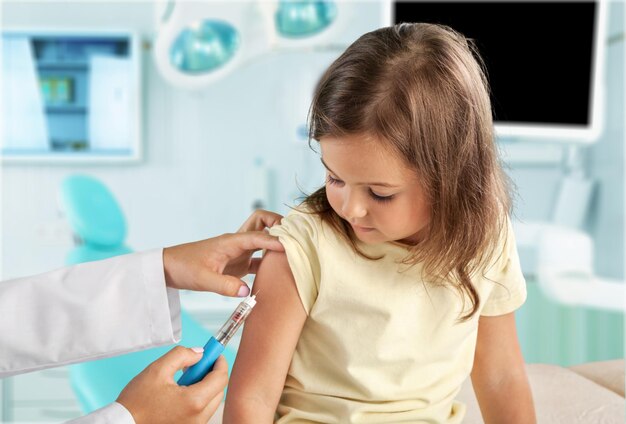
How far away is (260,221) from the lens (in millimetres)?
1052

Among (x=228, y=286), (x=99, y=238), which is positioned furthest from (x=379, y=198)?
(x=99, y=238)

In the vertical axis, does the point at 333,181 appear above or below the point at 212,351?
above

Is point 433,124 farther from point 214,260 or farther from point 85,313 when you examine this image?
point 85,313

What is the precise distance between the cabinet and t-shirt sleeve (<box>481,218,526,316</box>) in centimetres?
245

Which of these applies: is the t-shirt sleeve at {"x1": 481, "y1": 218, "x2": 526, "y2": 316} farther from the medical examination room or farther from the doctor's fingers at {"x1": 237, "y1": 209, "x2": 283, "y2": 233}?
the doctor's fingers at {"x1": 237, "y1": 209, "x2": 283, "y2": 233}

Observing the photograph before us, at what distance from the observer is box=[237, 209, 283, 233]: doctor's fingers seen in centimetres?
103

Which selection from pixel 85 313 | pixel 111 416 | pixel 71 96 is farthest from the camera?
pixel 71 96

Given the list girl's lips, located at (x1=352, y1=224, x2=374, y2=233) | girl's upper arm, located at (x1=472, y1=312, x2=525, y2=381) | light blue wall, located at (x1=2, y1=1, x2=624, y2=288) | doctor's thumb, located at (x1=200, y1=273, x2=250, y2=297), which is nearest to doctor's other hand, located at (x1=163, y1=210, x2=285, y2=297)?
doctor's thumb, located at (x1=200, y1=273, x2=250, y2=297)

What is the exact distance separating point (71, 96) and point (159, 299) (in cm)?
247

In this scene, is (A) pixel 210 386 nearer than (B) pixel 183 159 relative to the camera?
Yes

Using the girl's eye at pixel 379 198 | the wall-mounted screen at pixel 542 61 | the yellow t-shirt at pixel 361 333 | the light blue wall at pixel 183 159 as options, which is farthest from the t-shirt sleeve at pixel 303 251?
the light blue wall at pixel 183 159

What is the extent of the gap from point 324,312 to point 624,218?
2.35 metres

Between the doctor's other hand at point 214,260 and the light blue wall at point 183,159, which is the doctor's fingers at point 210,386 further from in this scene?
the light blue wall at point 183,159

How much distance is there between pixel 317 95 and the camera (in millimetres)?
884
